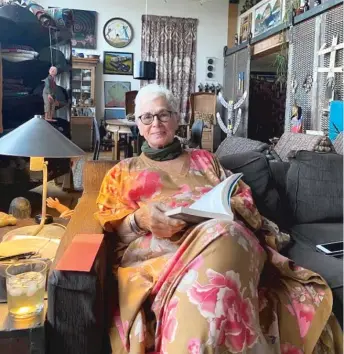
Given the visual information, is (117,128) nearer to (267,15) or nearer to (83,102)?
(83,102)

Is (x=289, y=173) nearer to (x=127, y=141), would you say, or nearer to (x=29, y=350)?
(x=29, y=350)

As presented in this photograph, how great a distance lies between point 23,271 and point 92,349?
0.27 meters

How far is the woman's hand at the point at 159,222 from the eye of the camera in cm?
125

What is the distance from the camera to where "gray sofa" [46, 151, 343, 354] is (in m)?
0.97

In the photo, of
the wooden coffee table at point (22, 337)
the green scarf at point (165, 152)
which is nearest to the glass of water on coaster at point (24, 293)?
the wooden coffee table at point (22, 337)

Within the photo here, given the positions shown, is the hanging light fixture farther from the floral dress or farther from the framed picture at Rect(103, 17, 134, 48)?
the floral dress

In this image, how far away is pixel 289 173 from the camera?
6.36ft

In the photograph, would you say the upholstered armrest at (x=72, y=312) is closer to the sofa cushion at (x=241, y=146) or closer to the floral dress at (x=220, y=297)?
the floral dress at (x=220, y=297)

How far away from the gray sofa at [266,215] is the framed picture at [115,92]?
21.5 feet

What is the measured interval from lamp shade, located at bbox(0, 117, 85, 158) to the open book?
47 cm

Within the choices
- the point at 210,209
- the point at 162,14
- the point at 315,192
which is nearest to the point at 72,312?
the point at 210,209

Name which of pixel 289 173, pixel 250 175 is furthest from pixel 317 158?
pixel 250 175

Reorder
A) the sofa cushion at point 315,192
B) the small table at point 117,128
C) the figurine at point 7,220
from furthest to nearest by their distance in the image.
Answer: the small table at point 117,128 < the sofa cushion at point 315,192 < the figurine at point 7,220

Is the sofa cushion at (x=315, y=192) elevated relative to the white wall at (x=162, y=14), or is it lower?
lower
